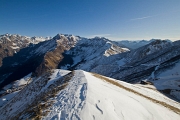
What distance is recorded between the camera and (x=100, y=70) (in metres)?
133

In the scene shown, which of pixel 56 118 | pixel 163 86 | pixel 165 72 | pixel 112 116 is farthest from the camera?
pixel 165 72

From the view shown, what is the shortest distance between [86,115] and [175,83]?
44160 mm

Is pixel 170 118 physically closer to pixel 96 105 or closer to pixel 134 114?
pixel 134 114

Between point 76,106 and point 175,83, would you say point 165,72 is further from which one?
point 76,106

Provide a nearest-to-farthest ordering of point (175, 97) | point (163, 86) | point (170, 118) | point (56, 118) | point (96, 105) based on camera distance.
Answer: point (56, 118) → point (96, 105) → point (170, 118) → point (175, 97) → point (163, 86)

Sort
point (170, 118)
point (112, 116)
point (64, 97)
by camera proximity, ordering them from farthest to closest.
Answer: point (170, 118)
point (64, 97)
point (112, 116)

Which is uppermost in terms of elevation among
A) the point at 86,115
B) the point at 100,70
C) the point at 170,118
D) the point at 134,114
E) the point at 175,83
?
the point at 86,115

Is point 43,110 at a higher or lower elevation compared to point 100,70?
higher

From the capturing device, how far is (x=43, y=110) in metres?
11.5

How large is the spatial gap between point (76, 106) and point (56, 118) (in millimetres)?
2288

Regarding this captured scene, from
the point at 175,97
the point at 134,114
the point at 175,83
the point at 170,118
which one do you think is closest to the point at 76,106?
the point at 134,114

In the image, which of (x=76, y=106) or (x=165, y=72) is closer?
(x=76, y=106)

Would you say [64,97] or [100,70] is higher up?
[64,97]

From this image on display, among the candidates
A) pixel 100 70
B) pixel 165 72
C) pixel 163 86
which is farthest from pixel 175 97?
pixel 100 70
